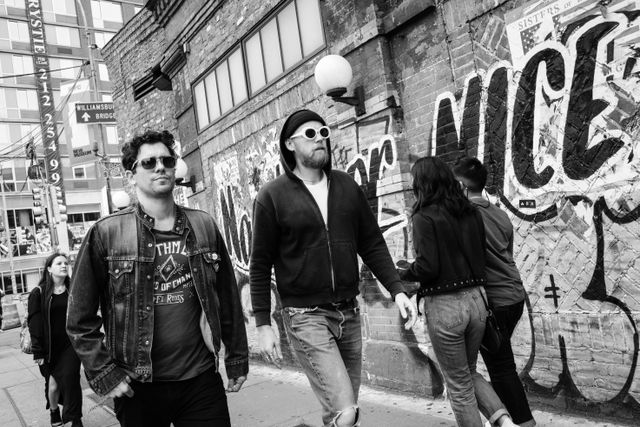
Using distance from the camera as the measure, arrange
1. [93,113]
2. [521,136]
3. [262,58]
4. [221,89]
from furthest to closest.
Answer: [93,113] < [221,89] < [262,58] < [521,136]

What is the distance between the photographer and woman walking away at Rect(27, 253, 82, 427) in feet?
17.1

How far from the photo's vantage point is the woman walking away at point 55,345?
5215mm

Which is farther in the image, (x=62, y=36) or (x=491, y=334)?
(x=62, y=36)

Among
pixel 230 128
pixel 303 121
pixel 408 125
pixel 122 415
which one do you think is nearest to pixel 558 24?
pixel 408 125

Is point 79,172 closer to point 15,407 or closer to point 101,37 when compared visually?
point 101,37

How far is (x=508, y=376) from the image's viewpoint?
318 centimetres

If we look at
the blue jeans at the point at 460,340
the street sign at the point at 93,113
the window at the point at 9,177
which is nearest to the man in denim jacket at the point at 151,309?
the blue jeans at the point at 460,340

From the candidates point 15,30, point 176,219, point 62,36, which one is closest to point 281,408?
point 176,219

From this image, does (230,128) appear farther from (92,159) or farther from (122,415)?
(92,159)

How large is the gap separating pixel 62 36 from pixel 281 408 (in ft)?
146

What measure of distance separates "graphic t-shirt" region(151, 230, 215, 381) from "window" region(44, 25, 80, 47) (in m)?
45.5

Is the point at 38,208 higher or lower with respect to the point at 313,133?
higher

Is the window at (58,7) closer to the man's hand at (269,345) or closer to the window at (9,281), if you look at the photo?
the window at (9,281)

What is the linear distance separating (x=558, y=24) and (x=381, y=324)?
3.06m
